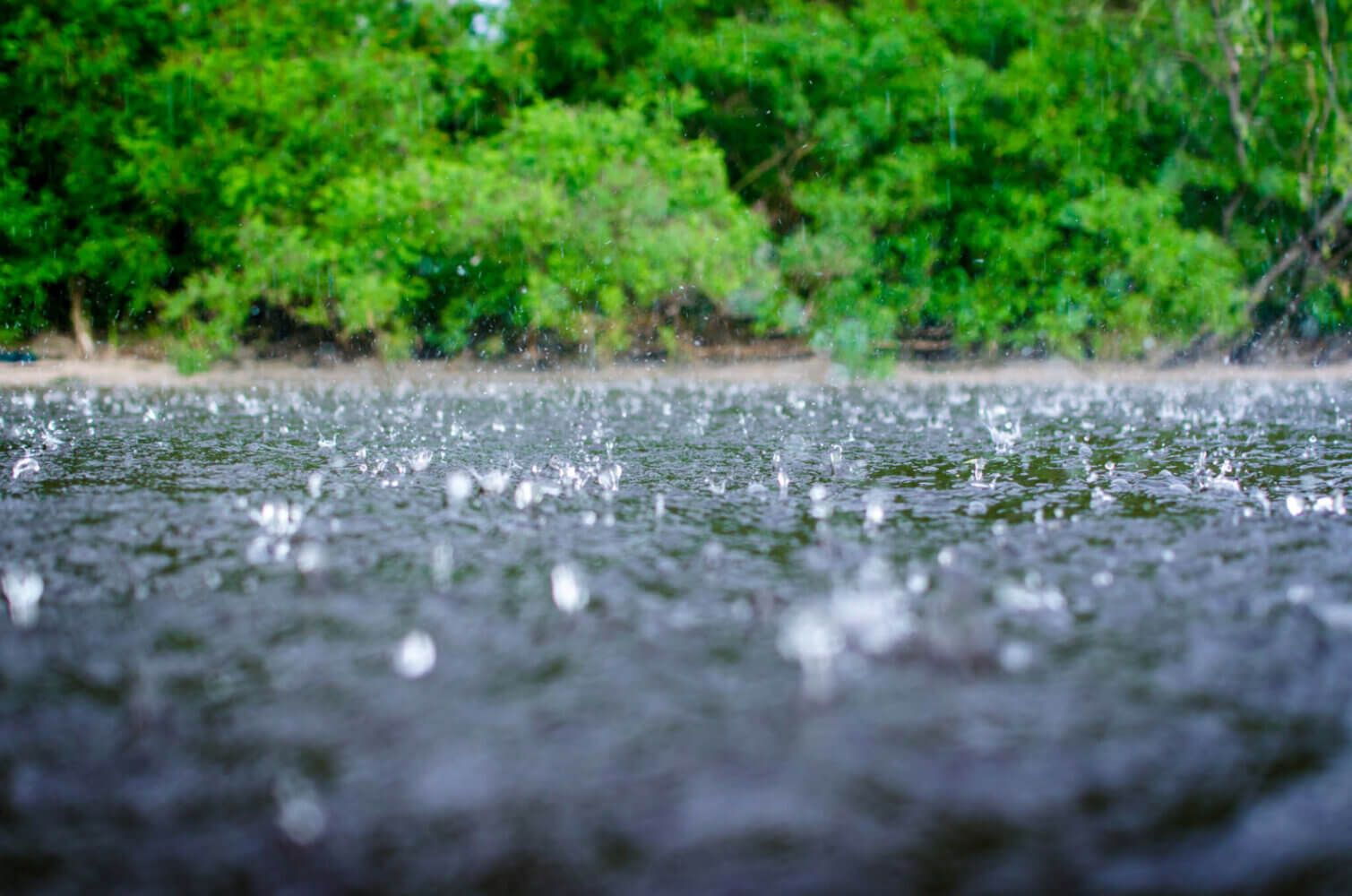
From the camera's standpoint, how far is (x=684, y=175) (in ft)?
67.7

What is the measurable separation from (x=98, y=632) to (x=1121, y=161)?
22.6m

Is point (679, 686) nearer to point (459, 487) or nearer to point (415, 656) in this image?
point (415, 656)

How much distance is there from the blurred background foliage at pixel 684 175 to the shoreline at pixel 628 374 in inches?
22.1

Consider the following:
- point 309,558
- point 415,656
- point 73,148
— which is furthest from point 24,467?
point 73,148

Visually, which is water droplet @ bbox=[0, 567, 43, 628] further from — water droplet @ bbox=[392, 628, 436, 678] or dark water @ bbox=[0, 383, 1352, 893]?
water droplet @ bbox=[392, 628, 436, 678]

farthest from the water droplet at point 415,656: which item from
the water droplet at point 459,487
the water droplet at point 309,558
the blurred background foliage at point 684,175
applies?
the blurred background foliage at point 684,175

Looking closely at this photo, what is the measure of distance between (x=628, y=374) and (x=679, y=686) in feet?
58.4

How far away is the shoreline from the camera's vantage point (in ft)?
63.0

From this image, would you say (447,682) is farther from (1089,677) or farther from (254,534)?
(254,534)

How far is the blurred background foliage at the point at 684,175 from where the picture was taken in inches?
789

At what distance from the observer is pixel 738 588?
425 cm

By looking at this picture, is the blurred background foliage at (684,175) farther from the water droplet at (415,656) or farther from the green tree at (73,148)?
the water droplet at (415,656)

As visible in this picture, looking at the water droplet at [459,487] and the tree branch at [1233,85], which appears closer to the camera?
the water droplet at [459,487]

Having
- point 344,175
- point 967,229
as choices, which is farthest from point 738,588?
point 967,229
